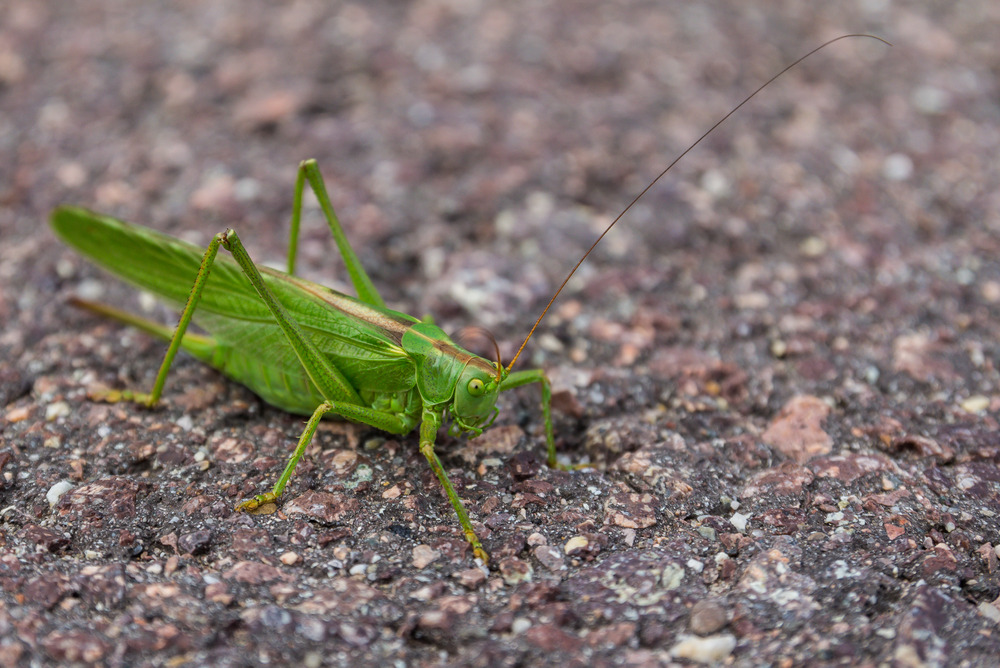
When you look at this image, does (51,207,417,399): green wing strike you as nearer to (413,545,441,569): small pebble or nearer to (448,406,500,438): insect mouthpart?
(448,406,500,438): insect mouthpart

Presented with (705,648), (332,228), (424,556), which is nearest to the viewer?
(705,648)

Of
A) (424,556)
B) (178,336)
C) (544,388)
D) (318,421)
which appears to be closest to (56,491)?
(178,336)

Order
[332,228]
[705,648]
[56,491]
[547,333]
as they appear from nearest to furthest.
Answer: [705,648]
[56,491]
[332,228]
[547,333]

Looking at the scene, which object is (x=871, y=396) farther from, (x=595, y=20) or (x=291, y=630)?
(x=595, y=20)

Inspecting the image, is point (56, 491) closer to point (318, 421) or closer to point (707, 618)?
point (318, 421)

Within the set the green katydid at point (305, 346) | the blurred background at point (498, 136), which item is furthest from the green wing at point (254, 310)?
the blurred background at point (498, 136)

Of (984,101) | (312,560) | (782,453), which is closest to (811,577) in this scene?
(782,453)
